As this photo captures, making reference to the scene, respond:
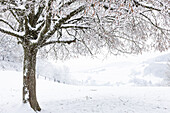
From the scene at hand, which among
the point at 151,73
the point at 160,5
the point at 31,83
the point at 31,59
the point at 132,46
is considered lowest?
the point at 151,73

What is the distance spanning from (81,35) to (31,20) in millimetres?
2933

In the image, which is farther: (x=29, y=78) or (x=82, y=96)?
(x=82, y=96)

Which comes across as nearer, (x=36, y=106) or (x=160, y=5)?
(x=160, y=5)

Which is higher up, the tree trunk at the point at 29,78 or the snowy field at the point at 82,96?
the tree trunk at the point at 29,78

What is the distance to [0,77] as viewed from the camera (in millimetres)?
18234

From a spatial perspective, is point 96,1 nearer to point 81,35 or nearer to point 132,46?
point 132,46

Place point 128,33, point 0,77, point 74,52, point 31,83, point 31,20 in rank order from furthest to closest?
point 0,77 < point 74,52 < point 128,33 < point 31,20 < point 31,83

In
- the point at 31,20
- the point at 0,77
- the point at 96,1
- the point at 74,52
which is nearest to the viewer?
the point at 96,1

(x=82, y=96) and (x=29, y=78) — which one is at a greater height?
(x=29, y=78)

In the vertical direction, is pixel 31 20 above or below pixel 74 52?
above

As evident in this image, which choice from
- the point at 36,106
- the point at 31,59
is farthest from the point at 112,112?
the point at 31,59

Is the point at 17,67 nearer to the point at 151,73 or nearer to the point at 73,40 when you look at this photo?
the point at 73,40

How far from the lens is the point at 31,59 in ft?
20.0

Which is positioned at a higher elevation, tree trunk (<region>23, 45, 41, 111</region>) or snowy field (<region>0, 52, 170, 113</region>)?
tree trunk (<region>23, 45, 41, 111</region>)
